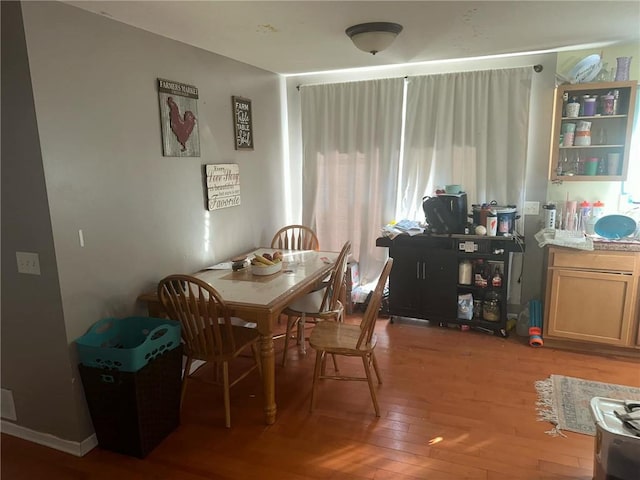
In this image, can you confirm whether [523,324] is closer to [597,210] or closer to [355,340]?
[597,210]

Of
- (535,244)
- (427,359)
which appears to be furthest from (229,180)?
(535,244)

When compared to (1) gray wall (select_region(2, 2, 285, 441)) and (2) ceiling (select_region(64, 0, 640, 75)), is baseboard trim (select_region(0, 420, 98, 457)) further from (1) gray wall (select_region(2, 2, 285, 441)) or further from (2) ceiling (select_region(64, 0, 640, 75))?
(2) ceiling (select_region(64, 0, 640, 75))

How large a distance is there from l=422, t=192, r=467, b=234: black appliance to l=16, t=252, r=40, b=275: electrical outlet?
2.74m

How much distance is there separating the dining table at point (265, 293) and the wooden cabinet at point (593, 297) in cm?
171

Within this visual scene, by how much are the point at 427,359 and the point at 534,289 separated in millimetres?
1284

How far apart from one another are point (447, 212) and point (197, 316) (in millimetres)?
2182

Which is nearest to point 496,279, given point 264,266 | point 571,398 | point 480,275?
point 480,275

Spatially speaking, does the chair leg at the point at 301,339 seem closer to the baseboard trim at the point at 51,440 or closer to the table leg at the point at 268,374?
the table leg at the point at 268,374

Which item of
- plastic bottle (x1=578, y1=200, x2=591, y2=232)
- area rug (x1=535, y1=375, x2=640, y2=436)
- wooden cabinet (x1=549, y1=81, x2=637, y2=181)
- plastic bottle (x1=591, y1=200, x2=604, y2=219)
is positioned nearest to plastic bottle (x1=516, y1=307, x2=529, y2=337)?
area rug (x1=535, y1=375, x2=640, y2=436)

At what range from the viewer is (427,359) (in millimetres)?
3172

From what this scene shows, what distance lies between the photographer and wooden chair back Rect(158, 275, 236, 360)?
2.29 meters

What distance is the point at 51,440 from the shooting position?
89.9 inches

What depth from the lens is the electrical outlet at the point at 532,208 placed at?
361 cm

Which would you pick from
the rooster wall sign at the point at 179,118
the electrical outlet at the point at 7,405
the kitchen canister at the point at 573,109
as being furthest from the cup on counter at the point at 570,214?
the electrical outlet at the point at 7,405
